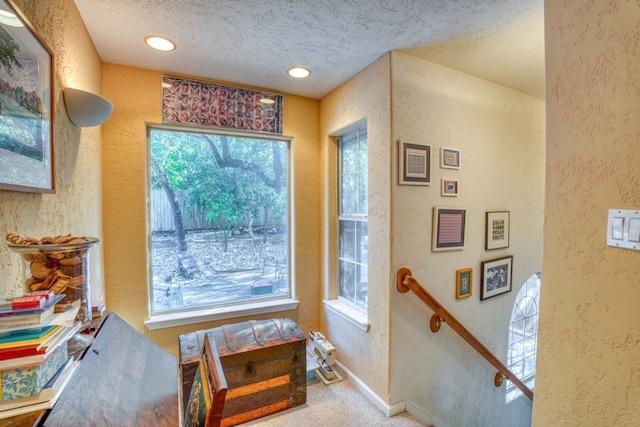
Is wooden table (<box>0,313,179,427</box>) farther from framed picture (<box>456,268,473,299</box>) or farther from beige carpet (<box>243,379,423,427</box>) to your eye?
framed picture (<box>456,268,473,299</box>)

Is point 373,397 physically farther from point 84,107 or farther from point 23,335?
point 84,107

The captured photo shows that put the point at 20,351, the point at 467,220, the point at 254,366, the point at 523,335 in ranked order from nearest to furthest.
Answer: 1. the point at 20,351
2. the point at 254,366
3. the point at 467,220
4. the point at 523,335

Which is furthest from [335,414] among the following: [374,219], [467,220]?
[467,220]

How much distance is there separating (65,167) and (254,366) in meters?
1.55

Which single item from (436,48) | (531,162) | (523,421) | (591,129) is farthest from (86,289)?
(523,421)

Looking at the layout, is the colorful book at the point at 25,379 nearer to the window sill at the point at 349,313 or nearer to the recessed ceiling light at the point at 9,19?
the recessed ceiling light at the point at 9,19

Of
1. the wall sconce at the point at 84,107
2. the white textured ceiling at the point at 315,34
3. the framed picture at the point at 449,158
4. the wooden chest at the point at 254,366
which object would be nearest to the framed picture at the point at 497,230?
the framed picture at the point at 449,158

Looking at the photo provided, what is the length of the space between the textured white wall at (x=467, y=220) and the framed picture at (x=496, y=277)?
0.06m

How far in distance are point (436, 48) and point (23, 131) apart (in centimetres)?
214

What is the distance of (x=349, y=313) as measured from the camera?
→ 89.7 inches

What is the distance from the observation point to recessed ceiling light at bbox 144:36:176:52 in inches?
66.0

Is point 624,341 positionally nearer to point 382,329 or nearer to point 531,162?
point 382,329

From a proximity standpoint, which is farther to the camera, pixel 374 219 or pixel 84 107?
pixel 374 219

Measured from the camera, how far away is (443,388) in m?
2.11
